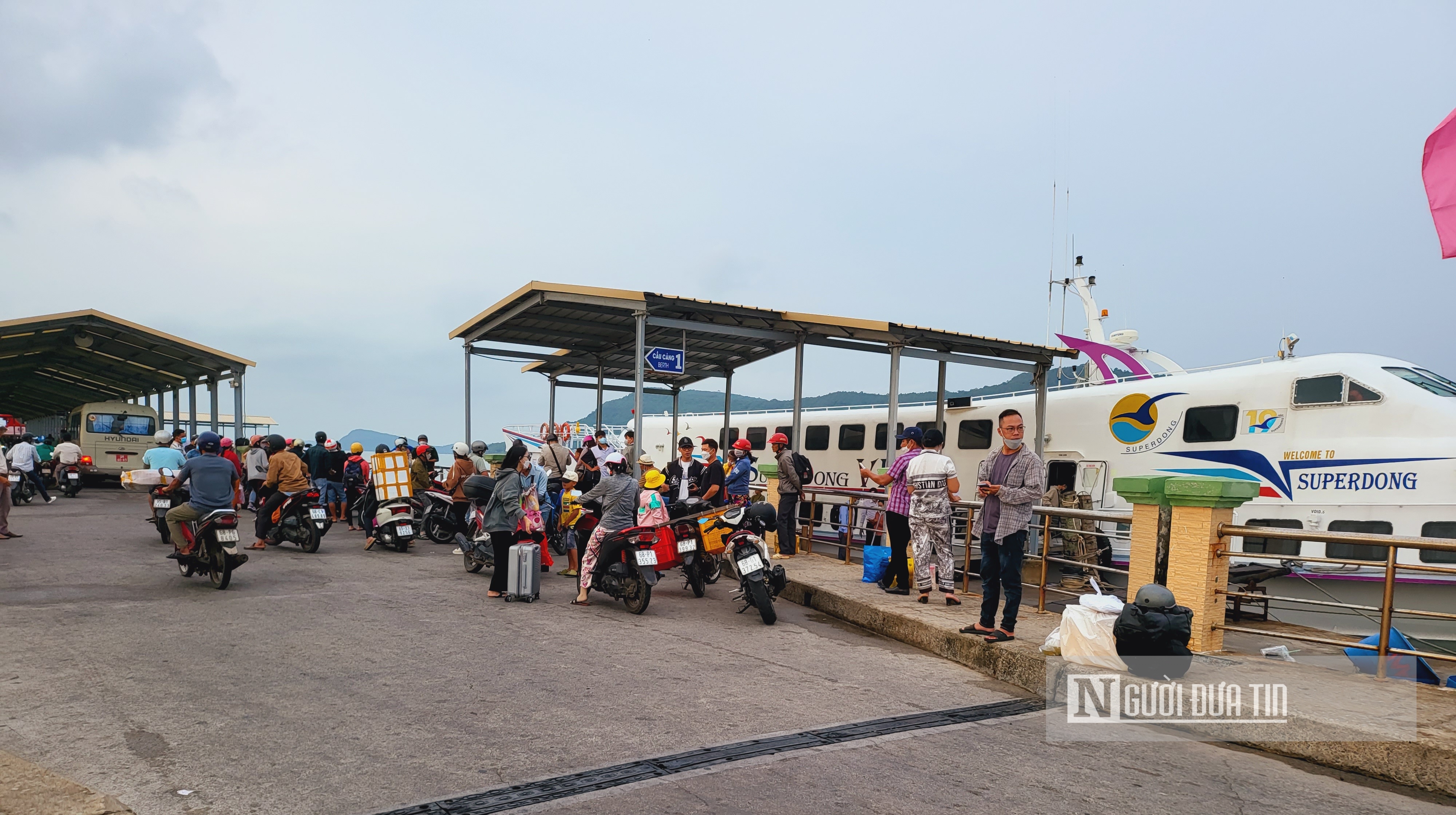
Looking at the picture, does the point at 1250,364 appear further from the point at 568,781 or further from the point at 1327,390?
the point at 568,781

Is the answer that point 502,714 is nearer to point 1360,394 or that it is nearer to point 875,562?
point 875,562

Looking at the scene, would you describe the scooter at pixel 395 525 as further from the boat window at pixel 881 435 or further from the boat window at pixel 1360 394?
the boat window at pixel 1360 394

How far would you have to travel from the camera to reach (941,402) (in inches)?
748

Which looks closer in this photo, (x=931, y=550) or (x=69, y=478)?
(x=931, y=550)

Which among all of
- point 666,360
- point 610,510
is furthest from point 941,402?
point 610,510

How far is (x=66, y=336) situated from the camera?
23594 millimetres

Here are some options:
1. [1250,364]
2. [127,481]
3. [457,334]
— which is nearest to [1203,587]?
[1250,364]

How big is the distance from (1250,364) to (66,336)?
28169 mm

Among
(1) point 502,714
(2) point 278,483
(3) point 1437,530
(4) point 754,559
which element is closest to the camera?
(1) point 502,714

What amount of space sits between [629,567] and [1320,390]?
1093 cm

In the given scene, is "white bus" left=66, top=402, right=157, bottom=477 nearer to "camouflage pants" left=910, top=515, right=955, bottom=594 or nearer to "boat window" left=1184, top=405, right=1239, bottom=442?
"camouflage pants" left=910, top=515, right=955, bottom=594

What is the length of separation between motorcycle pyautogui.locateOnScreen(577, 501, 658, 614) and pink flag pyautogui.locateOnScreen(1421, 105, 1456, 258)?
23.0ft

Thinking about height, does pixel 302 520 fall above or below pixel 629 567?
below

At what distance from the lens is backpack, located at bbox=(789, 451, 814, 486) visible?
1262 centimetres
